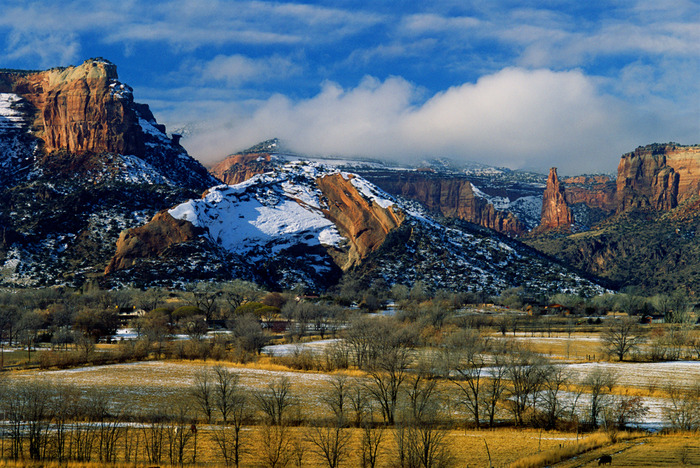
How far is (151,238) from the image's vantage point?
186875mm

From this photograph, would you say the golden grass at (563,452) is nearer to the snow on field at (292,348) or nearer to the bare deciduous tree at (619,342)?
the bare deciduous tree at (619,342)

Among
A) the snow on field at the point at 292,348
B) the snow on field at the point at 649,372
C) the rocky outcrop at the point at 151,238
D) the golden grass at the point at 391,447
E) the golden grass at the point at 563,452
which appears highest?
the rocky outcrop at the point at 151,238

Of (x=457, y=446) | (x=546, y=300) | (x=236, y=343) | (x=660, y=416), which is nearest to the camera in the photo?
(x=457, y=446)

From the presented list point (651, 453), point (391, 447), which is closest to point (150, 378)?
point (391, 447)

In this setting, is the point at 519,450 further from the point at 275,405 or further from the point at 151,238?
the point at 151,238

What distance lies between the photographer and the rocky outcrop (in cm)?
18200

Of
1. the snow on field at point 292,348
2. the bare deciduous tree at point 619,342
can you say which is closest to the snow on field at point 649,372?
the bare deciduous tree at point 619,342

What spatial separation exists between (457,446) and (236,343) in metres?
57.1

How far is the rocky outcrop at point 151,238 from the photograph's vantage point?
182 m

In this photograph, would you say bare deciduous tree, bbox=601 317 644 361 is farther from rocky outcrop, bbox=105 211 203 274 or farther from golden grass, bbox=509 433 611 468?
rocky outcrop, bbox=105 211 203 274

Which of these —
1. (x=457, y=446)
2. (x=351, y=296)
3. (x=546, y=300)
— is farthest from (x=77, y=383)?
(x=546, y=300)

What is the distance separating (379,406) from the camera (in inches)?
2633

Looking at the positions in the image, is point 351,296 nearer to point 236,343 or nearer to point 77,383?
point 236,343

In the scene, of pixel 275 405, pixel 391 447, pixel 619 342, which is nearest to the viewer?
pixel 391 447
